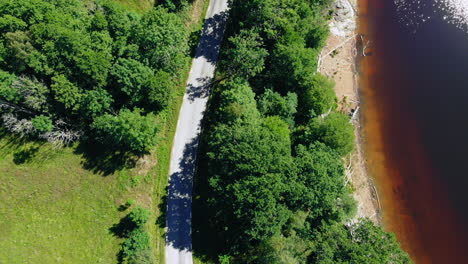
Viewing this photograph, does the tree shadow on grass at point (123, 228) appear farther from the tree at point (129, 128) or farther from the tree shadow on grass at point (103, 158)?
the tree at point (129, 128)

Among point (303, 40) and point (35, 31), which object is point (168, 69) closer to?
point (35, 31)

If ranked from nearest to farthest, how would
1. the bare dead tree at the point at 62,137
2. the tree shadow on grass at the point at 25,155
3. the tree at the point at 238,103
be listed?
the tree shadow on grass at the point at 25,155 → the bare dead tree at the point at 62,137 → the tree at the point at 238,103

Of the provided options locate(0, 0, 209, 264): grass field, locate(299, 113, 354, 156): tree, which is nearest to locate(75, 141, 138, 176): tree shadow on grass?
locate(0, 0, 209, 264): grass field

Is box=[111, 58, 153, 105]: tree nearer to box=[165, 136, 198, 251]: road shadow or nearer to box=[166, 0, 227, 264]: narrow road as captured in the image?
box=[166, 0, 227, 264]: narrow road

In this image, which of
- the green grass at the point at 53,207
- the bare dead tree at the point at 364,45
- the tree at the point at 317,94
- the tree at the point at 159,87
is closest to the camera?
the green grass at the point at 53,207

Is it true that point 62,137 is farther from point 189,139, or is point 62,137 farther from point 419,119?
point 419,119

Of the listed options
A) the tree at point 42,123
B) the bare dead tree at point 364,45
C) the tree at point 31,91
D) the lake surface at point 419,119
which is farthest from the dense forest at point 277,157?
the tree at point 31,91
